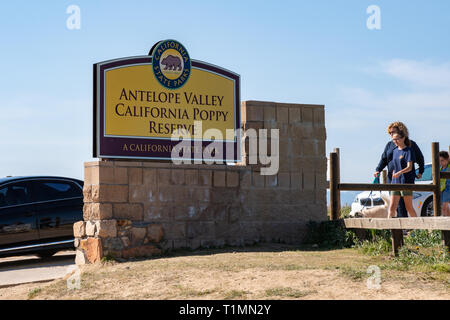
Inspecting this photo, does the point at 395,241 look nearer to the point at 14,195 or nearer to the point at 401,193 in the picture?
the point at 401,193

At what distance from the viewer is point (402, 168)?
962cm

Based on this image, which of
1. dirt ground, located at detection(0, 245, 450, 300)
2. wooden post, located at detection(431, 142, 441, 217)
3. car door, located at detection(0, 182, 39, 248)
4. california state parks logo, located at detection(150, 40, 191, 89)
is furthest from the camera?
car door, located at detection(0, 182, 39, 248)

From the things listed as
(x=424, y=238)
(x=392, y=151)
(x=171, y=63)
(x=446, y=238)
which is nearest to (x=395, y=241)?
(x=446, y=238)

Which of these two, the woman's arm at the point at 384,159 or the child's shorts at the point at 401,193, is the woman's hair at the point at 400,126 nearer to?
the woman's arm at the point at 384,159

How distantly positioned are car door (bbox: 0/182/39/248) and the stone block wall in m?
1.87

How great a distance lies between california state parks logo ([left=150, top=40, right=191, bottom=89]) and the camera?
10445mm

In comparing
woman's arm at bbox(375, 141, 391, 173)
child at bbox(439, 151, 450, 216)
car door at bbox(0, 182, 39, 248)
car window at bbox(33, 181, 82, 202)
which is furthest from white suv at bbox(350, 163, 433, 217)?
car door at bbox(0, 182, 39, 248)

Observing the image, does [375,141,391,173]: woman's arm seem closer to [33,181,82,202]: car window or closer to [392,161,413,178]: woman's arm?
[392,161,413,178]: woman's arm

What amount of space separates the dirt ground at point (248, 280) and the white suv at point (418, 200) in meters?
6.31

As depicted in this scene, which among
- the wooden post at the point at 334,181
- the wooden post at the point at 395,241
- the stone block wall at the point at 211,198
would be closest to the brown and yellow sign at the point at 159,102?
the stone block wall at the point at 211,198

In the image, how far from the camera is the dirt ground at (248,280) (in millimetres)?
6152
